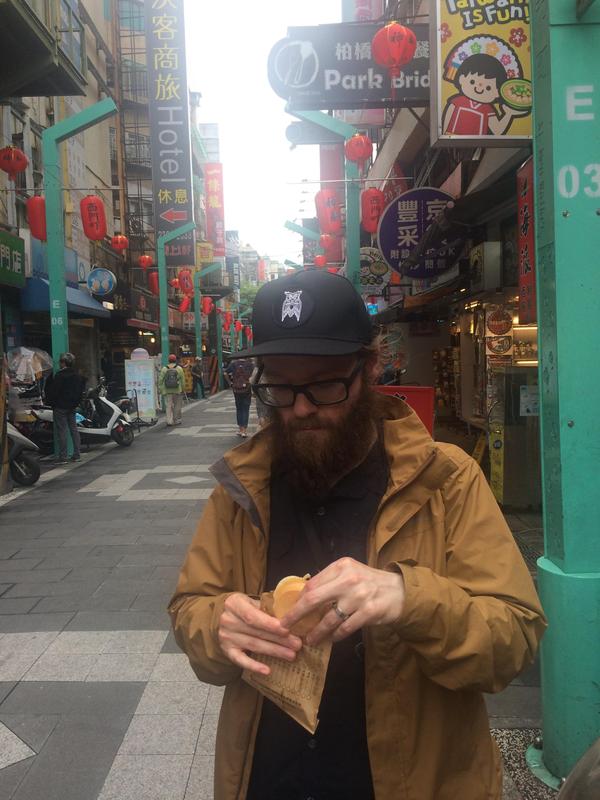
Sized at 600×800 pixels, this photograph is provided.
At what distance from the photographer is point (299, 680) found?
4.06 feet

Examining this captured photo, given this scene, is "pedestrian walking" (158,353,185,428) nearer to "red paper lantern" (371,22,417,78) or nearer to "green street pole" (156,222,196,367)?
"green street pole" (156,222,196,367)

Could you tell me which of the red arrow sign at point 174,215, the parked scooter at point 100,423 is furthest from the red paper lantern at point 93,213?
the red arrow sign at point 174,215

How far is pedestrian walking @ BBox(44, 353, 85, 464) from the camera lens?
11.0 metres

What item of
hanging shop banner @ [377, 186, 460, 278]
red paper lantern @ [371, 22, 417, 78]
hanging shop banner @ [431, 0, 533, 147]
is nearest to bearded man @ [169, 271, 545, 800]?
hanging shop banner @ [431, 0, 533, 147]

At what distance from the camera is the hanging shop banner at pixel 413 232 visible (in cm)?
920

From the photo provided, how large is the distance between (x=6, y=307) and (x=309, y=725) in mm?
15690

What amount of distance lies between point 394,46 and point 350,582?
22.9ft

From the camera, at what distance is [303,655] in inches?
48.5

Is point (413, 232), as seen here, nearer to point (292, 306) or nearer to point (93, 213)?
point (93, 213)

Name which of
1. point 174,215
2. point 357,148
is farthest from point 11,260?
point 174,215

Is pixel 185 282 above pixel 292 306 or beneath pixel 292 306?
above

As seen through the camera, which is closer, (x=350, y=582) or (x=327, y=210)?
(x=350, y=582)

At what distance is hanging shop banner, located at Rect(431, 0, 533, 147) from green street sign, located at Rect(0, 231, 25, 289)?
362 inches

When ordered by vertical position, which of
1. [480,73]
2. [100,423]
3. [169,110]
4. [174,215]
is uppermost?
[169,110]
